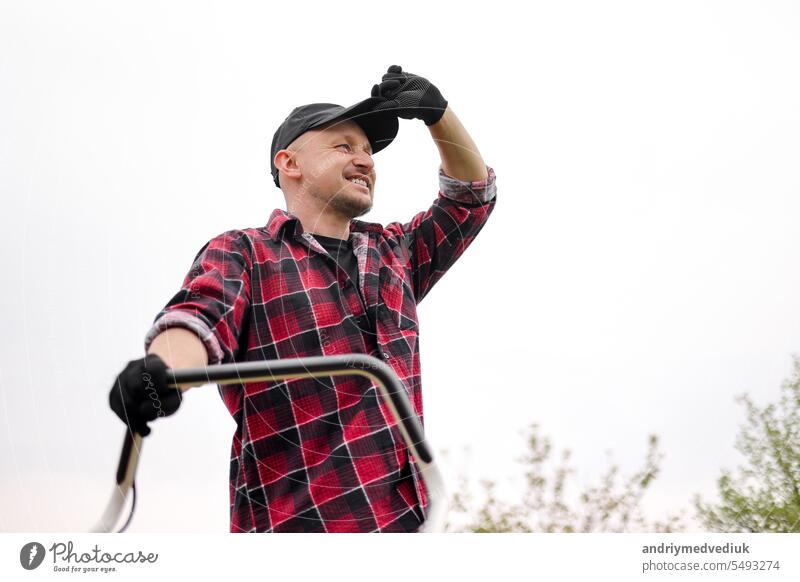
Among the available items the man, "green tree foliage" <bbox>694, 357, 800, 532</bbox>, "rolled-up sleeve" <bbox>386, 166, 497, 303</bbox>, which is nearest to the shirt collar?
the man

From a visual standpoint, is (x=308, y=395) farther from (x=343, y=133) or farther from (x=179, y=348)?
(x=343, y=133)

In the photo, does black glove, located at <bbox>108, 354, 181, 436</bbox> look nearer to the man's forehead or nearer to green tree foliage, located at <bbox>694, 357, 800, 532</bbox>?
the man's forehead

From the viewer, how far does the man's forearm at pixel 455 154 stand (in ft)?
3.31

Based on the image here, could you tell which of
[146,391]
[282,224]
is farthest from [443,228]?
[146,391]

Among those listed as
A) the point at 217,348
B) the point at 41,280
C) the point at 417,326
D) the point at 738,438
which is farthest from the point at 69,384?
the point at 738,438

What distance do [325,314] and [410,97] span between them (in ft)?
0.88

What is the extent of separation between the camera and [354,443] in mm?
875

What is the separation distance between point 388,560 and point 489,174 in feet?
1.51

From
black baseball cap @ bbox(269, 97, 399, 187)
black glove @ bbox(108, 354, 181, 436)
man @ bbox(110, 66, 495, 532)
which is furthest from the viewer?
black baseball cap @ bbox(269, 97, 399, 187)

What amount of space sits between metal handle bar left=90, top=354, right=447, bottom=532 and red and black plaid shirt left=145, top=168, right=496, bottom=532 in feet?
0.07

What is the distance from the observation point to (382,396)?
0.88 m

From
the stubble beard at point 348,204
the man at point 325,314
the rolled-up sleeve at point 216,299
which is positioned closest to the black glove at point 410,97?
the man at point 325,314

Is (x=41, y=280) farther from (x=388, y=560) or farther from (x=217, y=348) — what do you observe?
(x=388, y=560)

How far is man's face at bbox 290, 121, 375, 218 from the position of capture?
0.96 meters
